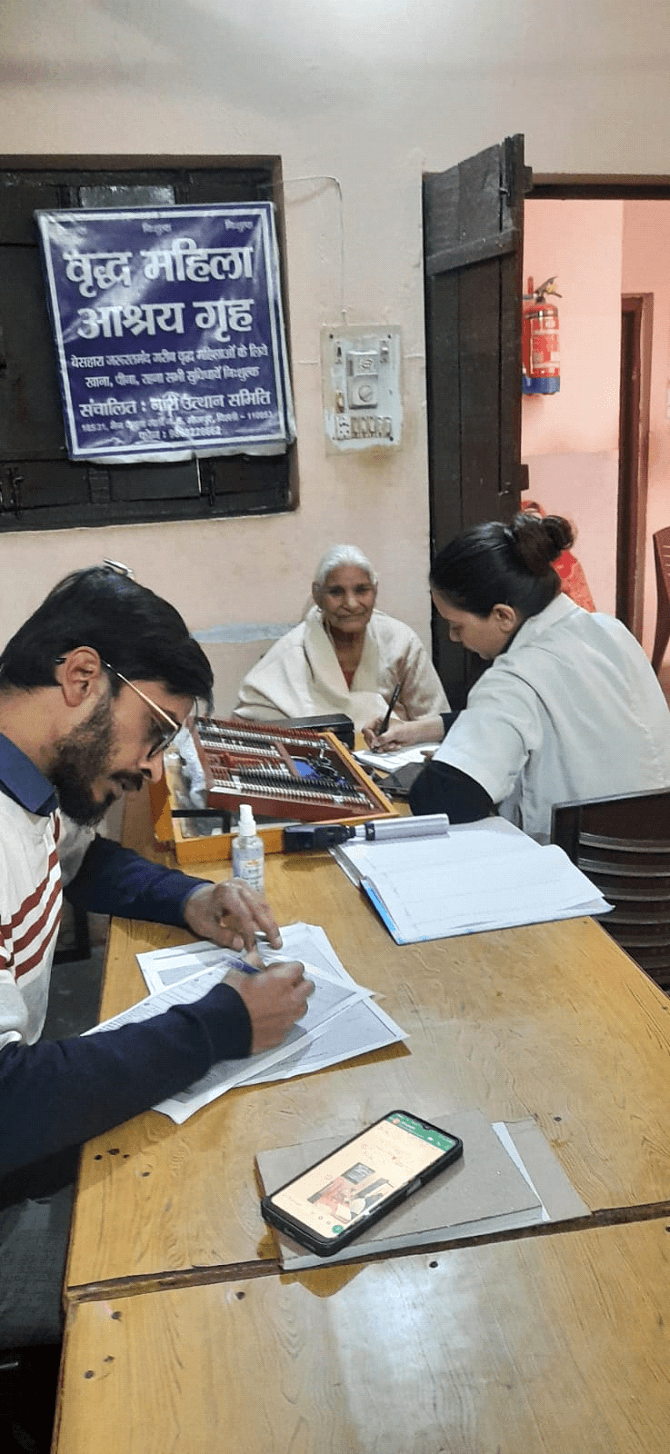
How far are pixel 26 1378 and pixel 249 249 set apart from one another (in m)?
2.98

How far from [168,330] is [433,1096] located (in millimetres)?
2672

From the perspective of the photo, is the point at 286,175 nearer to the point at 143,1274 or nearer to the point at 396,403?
the point at 396,403

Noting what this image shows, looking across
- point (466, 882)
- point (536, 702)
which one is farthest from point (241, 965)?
point (536, 702)

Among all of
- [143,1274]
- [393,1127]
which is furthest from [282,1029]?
[143,1274]

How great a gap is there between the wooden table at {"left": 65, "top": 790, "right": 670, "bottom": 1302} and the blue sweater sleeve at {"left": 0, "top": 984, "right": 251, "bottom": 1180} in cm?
4

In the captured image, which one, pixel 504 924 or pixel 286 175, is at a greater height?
pixel 286 175

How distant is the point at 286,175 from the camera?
10.5 ft

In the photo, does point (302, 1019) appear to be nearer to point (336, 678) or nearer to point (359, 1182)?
point (359, 1182)

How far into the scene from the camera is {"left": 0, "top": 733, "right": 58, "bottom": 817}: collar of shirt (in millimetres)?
1371

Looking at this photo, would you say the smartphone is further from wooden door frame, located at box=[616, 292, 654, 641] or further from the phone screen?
wooden door frame, located at box=[616, 292, 654, 641]

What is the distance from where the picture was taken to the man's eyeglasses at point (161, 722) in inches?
57.1

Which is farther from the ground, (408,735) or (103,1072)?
(103,1072)

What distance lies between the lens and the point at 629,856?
6.39 ft

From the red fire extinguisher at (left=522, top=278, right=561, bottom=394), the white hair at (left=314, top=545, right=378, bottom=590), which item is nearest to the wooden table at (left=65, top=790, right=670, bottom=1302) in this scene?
the white hair at (left=314, top=545, right=378, bottom=590)
